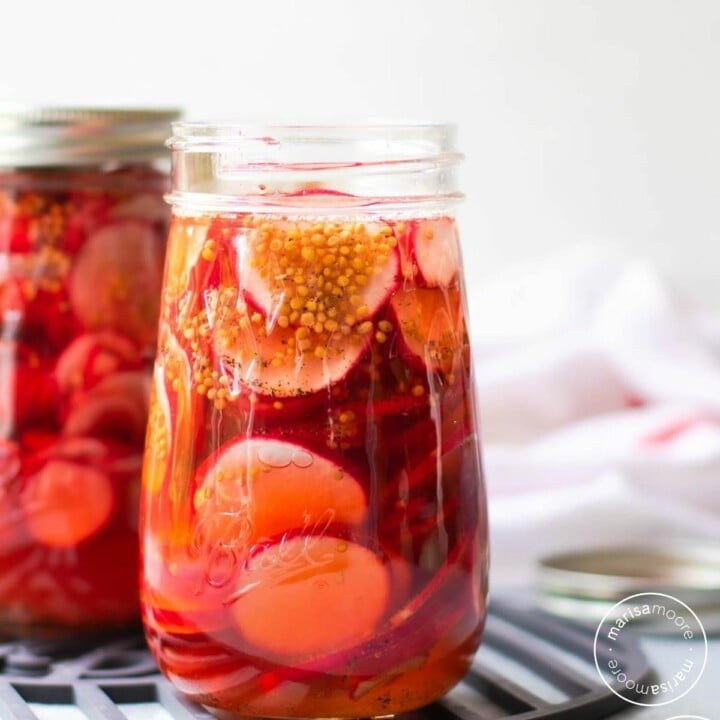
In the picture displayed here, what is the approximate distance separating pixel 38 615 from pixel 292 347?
0.28m

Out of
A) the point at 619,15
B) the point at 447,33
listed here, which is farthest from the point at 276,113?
the point at 619,15

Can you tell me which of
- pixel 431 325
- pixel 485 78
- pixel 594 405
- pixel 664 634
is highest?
pixel 485 78

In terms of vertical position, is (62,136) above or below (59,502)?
above

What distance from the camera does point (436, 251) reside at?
648mm

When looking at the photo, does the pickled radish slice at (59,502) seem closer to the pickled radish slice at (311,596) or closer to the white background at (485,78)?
the pickled radish slice at (311,596)

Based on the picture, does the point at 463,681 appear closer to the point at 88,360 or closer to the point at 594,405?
the point at 88,360

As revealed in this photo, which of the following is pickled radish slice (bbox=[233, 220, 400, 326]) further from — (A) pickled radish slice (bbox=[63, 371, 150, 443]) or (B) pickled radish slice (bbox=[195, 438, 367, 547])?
(A) pickled radish slice (bbox=[63, 371, 150, 443])

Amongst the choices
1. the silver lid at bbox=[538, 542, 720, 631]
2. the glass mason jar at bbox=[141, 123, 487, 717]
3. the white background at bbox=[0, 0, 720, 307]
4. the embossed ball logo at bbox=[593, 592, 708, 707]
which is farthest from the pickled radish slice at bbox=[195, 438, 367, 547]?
the white background at bbox=[0, 0, 720, 307]

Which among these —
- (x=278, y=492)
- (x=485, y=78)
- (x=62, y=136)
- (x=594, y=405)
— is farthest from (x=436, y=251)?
(x=485, y=78)

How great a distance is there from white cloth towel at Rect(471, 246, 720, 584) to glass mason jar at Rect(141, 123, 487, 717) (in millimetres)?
401

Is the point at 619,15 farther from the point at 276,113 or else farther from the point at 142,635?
the point at 142,635

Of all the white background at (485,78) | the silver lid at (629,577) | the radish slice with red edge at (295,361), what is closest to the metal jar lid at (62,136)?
the radish slice with red edge at (295,361)

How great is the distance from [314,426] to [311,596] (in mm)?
79

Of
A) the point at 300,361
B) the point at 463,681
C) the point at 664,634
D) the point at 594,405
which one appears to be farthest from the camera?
the point at 594,405
